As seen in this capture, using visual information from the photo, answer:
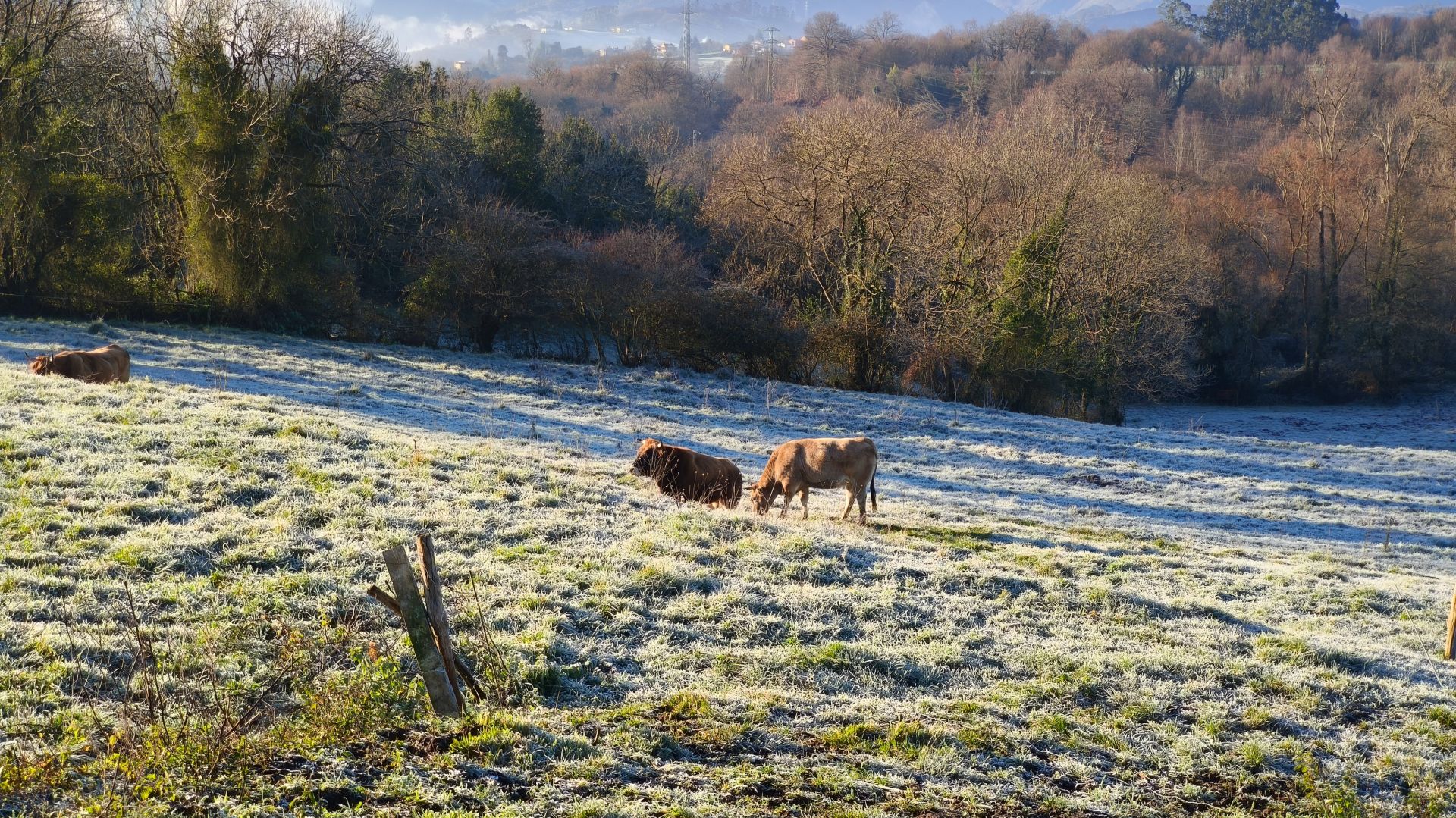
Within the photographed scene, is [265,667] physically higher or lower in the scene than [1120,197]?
lower

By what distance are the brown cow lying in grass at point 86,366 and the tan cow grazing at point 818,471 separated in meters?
12.5

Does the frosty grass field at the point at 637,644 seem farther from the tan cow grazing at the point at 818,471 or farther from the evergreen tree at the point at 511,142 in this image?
the evergreen tree at the point at 511,142

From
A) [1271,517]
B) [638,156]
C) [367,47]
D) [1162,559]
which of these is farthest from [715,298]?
[638,156]

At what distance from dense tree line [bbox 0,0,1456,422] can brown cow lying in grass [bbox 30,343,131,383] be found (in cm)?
1274

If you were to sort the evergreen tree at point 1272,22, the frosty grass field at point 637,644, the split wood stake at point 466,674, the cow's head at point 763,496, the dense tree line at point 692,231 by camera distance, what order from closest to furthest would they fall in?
the frosty grass field at point 637,644 < the split wood stake at point 466,674 < the cow's head at point 763,496 < the dense tree line at point 692,231 < the evergreen tree at point 1272,22

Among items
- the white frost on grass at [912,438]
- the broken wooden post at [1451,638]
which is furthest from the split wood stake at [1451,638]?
the white frost on grass at [912,438]

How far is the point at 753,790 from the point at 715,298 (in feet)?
91.4

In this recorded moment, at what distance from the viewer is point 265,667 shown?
7383 millimetres

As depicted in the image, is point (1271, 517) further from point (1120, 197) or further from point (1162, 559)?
point (1120, 197)

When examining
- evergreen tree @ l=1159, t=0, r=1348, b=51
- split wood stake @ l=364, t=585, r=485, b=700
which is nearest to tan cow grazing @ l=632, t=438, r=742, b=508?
split wood stake @ l=364, t=585, r=485, b=700

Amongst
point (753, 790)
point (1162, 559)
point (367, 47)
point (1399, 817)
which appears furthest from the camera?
point (367, 47)

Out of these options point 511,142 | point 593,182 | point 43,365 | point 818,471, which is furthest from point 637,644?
point 593,182

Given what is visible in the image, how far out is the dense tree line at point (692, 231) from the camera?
31312 millimetres

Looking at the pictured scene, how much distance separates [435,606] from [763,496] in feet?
30.3
